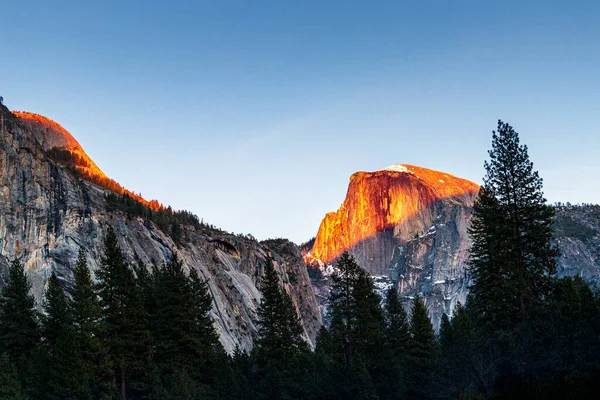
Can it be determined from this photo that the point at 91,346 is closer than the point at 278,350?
Yes

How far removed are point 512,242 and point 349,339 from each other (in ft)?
47.2

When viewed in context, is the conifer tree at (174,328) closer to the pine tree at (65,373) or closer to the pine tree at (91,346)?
the pine tree at (91,346)

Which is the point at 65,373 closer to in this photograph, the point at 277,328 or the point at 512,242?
the point at 277,328

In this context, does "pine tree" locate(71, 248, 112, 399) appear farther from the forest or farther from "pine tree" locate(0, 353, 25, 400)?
"pine tree" locate(0, 353, 25, 400)

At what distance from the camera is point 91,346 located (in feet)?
Result: 121

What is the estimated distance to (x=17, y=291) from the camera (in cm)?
4469

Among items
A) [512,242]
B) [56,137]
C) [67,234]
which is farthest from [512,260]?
[56,137]

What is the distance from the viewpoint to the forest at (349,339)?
105ft

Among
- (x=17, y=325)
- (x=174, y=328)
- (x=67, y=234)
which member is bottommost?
(x=174, y=328)

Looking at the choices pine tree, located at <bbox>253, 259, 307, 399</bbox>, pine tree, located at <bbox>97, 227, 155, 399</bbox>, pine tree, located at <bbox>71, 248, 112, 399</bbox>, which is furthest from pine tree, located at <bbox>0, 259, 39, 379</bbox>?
pine tree, located at <bbox>253, 259, 307, 399</bbox>

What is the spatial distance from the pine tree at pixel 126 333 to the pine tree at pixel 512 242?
21324mm

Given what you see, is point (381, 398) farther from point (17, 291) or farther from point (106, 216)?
point (106, 216)

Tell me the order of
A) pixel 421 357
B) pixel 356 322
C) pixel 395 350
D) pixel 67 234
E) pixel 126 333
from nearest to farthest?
pixel 126 333, pixel 356 322, pixel 421 357, pixel 395 350, pixel 67 234

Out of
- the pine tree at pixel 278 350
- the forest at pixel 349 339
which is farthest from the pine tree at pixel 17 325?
the pine tree at pixel 278 350
